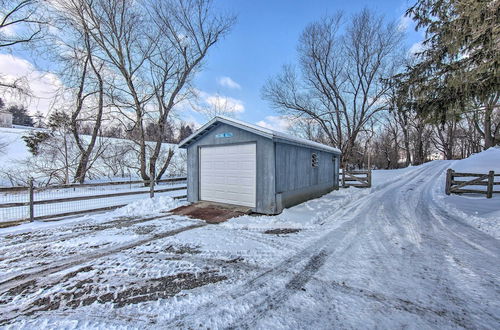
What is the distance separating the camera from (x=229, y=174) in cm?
718

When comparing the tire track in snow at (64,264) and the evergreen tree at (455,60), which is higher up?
the evergreen tree at (455,60)

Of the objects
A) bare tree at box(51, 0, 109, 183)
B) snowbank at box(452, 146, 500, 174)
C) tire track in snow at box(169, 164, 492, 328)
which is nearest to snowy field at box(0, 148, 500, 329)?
tire track in snow at box(169, 164, 492, 328)

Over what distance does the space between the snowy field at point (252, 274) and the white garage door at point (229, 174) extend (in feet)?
5.01

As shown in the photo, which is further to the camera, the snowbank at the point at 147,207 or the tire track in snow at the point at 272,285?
the snowbank at the point at 147,207

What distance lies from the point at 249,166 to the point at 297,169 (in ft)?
6.14

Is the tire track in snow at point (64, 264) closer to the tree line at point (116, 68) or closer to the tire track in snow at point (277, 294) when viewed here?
the tire track in snow at point (277, 294)

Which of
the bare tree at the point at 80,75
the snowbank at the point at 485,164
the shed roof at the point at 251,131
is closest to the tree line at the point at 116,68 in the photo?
the bare tree at the point at 80,75

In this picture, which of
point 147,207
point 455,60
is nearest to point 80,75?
point 147,207

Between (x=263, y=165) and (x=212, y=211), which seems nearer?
(x=263, y=165)

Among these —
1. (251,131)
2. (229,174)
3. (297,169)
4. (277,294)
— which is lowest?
(277,294)

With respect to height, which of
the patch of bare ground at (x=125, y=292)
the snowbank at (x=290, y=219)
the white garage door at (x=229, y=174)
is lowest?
the patch of bare ground at (x=125, y=292)

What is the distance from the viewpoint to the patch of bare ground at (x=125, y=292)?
2.35m

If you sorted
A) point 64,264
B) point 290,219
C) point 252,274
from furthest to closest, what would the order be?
point 290,219 → point 64,264 → point 252,274

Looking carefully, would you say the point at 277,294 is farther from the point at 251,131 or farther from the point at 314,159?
the point at 314,159
